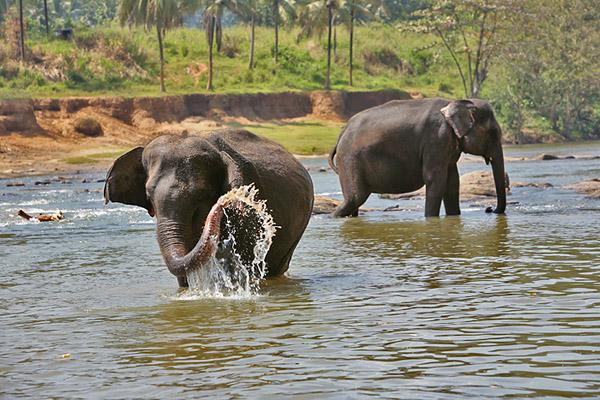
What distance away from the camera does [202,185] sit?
9.21 meters

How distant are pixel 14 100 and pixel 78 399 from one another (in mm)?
43773

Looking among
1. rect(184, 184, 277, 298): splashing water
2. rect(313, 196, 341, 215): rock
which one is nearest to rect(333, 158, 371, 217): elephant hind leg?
rect(313, 196, 341, 215): rock

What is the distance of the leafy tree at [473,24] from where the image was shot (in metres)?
61.2

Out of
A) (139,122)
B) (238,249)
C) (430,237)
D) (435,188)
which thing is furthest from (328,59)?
(238,249)

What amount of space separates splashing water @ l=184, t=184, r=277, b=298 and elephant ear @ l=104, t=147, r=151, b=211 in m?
0.97

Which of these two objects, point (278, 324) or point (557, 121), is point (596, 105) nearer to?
point (557, 121)

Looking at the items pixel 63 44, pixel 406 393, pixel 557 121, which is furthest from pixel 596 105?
pixel 406 393

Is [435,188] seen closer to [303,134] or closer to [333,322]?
[333,322]

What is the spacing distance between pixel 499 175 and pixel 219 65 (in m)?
49.8

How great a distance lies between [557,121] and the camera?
62.8 meters

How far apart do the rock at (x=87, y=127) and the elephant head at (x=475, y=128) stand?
109ft

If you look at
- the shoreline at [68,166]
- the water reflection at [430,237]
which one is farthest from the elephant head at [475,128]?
the shoreline at [68,166]

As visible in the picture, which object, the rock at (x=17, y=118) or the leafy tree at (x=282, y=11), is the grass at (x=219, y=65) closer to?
the leafy tree at (x=282, y=11)

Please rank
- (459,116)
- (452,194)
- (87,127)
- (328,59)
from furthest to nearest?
(328,59)
(87,127)
(452,194)
(459,116)
